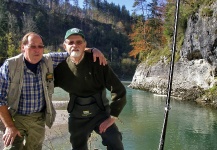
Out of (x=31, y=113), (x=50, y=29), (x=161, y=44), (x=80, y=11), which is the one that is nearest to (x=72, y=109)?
(x=31, y=113)

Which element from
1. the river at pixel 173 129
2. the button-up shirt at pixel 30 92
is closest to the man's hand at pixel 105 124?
the button-up shirt at pixel 30 92

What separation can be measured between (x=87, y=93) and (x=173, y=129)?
33.6ft

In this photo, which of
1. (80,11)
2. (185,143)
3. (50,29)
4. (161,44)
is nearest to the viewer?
(185,143)

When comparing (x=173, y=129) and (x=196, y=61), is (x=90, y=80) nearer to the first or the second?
(x=173, y=129)

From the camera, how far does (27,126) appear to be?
142 inches

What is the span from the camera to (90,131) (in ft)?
12.9

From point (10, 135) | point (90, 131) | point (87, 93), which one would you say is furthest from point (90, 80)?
point (10, 135)

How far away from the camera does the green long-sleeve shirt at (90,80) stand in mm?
3746

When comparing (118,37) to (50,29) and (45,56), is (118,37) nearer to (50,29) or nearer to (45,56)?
(50,29)

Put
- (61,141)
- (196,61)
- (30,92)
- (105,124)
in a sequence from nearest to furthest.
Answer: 1. (30,92)
2. (105,124)
3. (61,141)
4. (196,61)

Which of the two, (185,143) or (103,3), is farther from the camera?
(103,3)

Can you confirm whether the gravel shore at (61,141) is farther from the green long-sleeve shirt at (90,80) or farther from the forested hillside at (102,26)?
the forested hillside at (102,26)

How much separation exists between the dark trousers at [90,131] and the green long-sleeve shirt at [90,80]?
22 centimetres

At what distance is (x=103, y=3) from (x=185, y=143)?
11237cm
